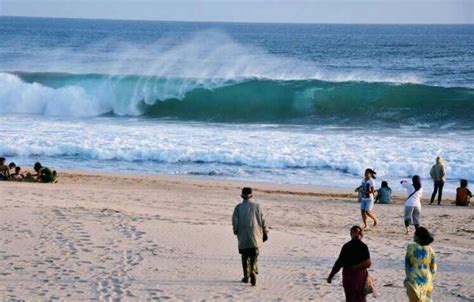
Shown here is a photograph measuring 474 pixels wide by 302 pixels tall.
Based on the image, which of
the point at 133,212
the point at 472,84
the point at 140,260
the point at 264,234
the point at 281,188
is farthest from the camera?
the point at 472,84

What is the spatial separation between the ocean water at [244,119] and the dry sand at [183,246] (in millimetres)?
4135

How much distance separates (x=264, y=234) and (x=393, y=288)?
160cm

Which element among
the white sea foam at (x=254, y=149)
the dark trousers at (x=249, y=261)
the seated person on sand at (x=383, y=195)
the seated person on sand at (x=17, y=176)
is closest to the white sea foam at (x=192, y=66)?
the white sea foam at (x=254, y=149)

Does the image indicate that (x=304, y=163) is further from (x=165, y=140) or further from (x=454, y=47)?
(x=454, y=47)

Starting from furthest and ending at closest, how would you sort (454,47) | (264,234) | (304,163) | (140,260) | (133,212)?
1. (454,47)
2. (304,163)
3. (133,212)
4. (140,260)
5. (264,234)

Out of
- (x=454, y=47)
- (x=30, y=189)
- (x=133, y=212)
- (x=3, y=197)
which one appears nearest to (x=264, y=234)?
(x=133, y=212)

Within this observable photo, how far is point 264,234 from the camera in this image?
30.7 ft

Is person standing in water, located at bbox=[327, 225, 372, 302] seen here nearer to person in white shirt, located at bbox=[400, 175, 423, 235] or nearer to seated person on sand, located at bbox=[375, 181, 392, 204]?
person in white shirt, located at bbox=[400, 175, 423, 235]

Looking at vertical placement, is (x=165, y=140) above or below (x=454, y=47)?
below

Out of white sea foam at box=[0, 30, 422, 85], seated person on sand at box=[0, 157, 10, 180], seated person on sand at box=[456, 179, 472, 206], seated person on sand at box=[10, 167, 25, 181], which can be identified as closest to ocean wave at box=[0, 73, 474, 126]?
white sea foam at box=[0, 30, 422, 85]

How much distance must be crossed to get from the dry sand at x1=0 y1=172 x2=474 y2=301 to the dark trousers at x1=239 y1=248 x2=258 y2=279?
0.53 ft

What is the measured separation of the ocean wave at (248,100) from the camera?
105ft

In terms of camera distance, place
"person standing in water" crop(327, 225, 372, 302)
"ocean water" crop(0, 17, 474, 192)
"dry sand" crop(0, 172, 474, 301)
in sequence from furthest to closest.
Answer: "ocean water" crop(0, 17, 474, 192), "dry sand" crop(0, 172, 474, 301), "person standing in water" crop(327, 225, 372, 302)

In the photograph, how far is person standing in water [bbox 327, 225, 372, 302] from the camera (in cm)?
770
